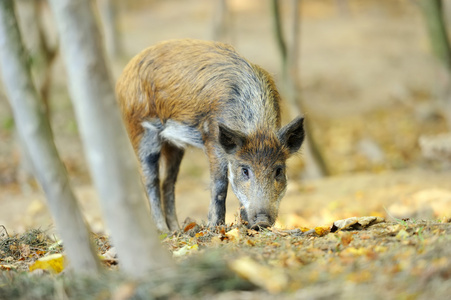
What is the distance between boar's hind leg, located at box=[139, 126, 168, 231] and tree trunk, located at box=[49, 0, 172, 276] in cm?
358

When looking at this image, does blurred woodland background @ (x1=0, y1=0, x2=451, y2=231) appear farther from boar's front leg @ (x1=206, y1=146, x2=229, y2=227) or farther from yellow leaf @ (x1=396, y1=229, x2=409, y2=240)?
yellow leaf @ (x1=396, y1=229, x2=409, y2=240)

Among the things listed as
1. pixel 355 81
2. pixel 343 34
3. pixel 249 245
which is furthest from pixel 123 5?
pixel 249 245

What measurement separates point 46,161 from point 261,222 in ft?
8.39

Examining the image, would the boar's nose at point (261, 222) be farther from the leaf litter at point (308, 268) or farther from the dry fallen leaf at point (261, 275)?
the dry fallen leaf at point (261, 275)

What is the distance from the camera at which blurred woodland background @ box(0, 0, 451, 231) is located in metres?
11.3

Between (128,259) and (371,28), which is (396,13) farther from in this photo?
(128,259)

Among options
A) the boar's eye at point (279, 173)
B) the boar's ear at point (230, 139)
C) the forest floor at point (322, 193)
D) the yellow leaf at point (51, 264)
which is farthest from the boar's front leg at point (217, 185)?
the yellow leaf at point (51, 264)

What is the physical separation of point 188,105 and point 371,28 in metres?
21.2

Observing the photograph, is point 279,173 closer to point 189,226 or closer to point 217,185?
point 217,185

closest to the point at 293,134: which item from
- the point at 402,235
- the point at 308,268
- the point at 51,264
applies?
the point at 402,235

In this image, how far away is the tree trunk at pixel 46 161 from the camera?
3.87 metres

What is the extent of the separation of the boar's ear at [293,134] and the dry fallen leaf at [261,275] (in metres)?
3.11

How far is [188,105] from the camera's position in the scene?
6812mm

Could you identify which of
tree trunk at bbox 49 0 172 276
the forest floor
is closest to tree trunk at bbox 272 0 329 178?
the forest floor
